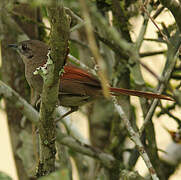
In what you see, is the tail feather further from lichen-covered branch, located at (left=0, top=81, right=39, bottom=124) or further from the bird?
lichen-covered branch, located at (left=0, top=81, right=39, bottom=124)

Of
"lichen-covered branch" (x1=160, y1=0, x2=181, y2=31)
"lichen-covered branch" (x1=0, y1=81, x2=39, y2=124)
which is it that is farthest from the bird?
"lichen-covered branch" (x1=160, y1=0, x2=181, y2=31)

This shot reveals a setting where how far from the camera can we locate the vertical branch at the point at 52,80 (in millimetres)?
2191

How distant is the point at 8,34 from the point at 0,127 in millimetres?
A: 3725

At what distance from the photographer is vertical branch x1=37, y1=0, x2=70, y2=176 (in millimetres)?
2191

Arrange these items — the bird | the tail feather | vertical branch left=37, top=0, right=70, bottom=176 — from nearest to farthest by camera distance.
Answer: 1. vertical branch left=37, top=0, right=70, bottom=176
2. the tail feather
3. the bird

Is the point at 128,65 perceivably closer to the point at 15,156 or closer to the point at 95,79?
the point at 95,79

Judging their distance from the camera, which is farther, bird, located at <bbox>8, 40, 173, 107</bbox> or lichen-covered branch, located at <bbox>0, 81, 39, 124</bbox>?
lichen-covered branch, located at <bbox>0, 81, 39, 124</bbox>

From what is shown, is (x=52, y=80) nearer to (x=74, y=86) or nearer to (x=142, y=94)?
(x=142, y=94)

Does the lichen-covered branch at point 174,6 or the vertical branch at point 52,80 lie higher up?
the lichen-covered branch at point 174,6

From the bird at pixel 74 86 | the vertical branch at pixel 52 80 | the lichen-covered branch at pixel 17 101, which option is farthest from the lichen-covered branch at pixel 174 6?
the lichen-covered branch at pixel 17 101

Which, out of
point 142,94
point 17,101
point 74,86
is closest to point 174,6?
point 142,94

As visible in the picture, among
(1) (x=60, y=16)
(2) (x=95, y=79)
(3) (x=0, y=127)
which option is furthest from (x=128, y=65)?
(3) (x=0, y=127)

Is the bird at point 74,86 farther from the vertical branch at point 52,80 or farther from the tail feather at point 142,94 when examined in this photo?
the vertical branch at point 52,80

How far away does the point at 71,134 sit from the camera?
455cm
